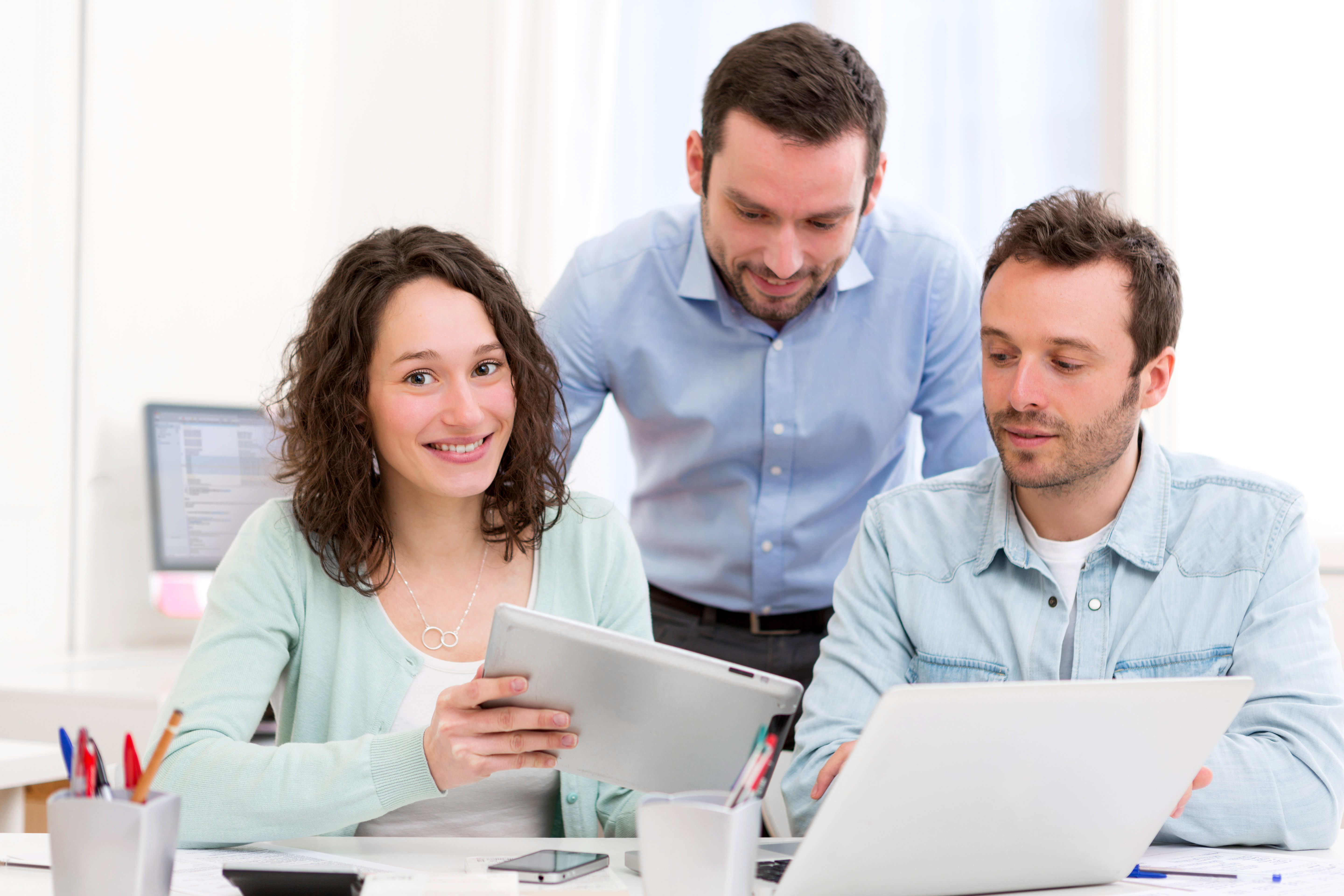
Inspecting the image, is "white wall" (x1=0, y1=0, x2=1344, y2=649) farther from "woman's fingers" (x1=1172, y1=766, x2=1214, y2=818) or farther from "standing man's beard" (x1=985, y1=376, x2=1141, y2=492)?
"woman's fingers" (x1=1172, y1=766, x2=1214, y2=818)

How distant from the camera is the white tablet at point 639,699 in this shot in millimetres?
1088

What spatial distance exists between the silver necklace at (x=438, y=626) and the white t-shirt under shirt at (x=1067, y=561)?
71cm

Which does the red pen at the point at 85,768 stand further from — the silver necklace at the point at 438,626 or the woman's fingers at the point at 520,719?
the silver necklace at the point at 438,626

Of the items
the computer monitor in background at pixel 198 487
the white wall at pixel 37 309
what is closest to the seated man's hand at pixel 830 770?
the computer monitor in background at pixel 198 487

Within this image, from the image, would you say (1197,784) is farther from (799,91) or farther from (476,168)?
(476,168)

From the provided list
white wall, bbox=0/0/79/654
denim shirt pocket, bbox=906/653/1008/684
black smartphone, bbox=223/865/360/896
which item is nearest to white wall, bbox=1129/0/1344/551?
denim shirt pocket, bbox=906/653/1008/684

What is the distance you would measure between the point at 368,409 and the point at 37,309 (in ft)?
5.60

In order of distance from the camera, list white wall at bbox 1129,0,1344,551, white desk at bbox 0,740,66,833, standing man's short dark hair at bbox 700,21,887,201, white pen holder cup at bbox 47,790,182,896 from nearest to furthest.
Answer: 1. white pen holder cup at bbox 47,790,182,896
2. white desk at bbox 0,740,66,833
3. standing man's short dark hair at bbox 700,21,887,201
4. white wall at bbox 1129,0,1344,551

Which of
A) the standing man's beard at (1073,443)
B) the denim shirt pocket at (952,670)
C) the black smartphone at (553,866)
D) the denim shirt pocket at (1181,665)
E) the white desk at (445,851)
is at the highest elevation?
the standing man's beard at (1073,443)

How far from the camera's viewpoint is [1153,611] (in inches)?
58.2

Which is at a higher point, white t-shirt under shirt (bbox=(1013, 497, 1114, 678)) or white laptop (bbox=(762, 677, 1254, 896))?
white t-shirt under shirt (bbox=(1013, 497, 1114, 678))

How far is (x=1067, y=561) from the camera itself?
1.54 metres

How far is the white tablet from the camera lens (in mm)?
1088

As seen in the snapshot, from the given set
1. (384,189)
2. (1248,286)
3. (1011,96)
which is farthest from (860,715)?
(384,189)
